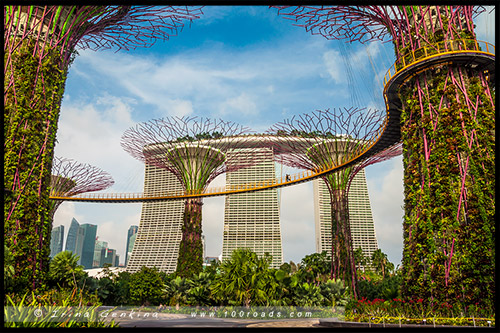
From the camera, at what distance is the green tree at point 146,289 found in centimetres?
2080

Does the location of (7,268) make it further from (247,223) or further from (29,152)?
(247,223)

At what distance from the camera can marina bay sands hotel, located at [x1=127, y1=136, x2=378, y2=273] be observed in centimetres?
6621

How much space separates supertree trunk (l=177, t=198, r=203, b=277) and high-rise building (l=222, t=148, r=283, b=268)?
39.5m

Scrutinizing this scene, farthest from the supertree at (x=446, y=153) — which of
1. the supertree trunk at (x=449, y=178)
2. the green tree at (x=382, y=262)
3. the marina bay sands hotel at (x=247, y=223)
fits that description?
the marina bay sands hotel at (x=247, y=223)

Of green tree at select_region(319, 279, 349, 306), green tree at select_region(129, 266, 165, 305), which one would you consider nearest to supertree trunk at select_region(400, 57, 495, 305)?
green tree at select_region(319, 279, 349, 306)

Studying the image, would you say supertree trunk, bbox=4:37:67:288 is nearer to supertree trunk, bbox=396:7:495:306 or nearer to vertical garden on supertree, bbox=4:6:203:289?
vertical garden on supertree, bbox=4:6:203:289

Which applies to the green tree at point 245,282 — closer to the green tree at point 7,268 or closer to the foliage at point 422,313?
the foliage at point 422,313

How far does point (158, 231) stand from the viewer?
70375mm

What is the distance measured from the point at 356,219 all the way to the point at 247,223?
19678 mm

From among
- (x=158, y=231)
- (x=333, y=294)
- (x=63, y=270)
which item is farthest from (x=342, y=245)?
(x=158, y=231)

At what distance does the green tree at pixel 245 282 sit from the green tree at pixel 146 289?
16.1 feet

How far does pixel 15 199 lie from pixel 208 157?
15.3 meters
